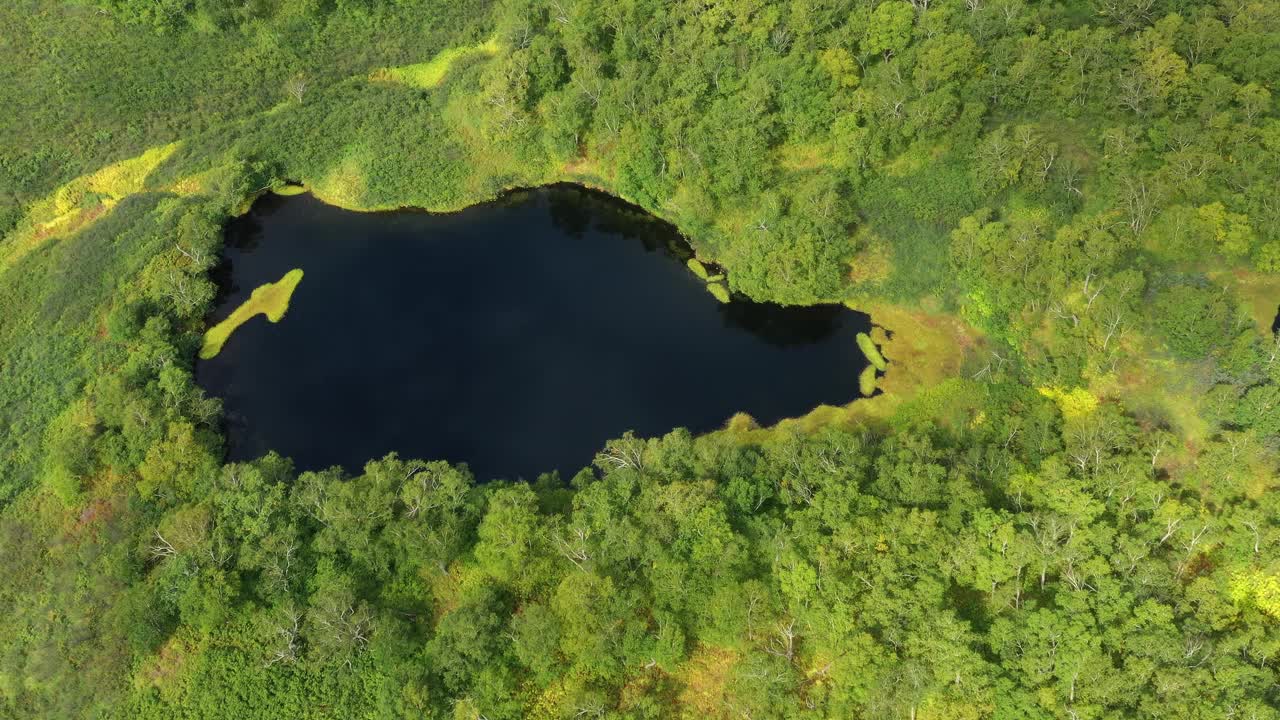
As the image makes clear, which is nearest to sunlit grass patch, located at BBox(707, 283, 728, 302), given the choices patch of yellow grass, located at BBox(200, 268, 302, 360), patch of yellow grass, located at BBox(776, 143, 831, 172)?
patch of yellow grass, located at BBox(776, 143, 831, 172)

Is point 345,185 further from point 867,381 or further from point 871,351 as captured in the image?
point 867,381

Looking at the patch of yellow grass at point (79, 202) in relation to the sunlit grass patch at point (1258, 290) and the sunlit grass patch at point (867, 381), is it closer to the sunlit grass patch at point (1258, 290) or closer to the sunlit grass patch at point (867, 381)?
the sunlit grass patch at point (867, 381)

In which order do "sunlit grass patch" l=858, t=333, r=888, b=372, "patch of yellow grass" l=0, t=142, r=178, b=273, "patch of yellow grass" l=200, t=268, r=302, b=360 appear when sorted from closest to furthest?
"sunlit grass patch" l=858, t=333, r=888, b=372, "patch of yellow grass" l=200, t=268, r=302, b=360, "patch of yellow grass" l=0, t=142, r=178, b=273

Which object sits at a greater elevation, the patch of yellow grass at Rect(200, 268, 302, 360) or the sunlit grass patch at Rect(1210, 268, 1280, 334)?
the sunlit grass patch at Rect(1210, 268, 1280, 334)

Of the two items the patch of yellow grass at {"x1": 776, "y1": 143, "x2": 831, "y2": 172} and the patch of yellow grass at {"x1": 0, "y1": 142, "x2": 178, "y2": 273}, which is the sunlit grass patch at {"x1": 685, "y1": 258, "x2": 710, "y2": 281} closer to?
the patch of yellow grass at {"x1": 776, "y1": 143, "x2": 831, "y2": 172}

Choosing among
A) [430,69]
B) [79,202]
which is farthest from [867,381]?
[79,202]

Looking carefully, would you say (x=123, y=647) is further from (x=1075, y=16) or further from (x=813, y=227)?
(x=1075, y=16)
